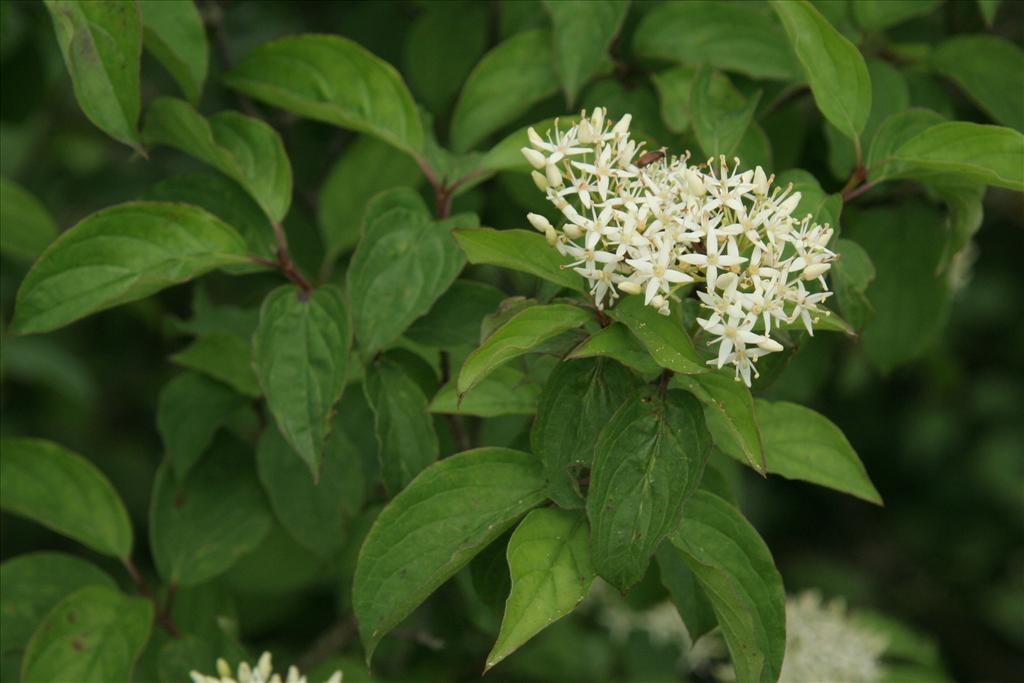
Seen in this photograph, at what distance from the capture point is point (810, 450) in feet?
4.69

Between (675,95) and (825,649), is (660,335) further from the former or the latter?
(825,649)

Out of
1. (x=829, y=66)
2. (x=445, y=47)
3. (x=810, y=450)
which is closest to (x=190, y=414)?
(x=445, y=47)

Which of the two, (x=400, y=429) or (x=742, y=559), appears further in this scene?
(x=400, y=429)

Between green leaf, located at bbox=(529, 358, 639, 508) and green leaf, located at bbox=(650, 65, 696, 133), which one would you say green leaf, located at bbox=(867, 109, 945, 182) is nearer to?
green leaf, located at bbox=(650, 65, 696, 133)

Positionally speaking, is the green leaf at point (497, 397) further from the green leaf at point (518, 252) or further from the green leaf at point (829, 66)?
the green leaf at point (829, 66)

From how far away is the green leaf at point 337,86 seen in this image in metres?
1.57

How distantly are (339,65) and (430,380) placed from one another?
0.49 meters

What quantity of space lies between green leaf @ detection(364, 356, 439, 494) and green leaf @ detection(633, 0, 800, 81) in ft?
2.21

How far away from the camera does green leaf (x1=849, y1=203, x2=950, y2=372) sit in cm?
190

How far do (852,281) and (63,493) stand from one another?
1.20m

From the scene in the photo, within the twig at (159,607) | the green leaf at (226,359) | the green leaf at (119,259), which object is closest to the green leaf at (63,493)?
the twig at (159,607)

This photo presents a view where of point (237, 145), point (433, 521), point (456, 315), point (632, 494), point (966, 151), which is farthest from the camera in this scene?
point (237, 145)

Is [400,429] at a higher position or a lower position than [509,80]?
lower

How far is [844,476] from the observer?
1415 millimetres
